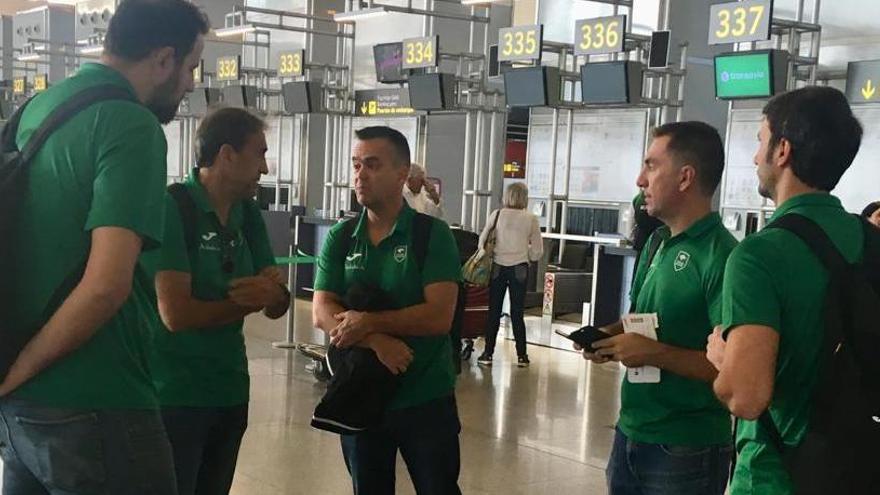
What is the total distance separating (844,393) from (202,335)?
1657 millimetres

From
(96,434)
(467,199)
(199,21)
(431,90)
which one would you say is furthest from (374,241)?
(467,199)

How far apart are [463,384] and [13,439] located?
6.05 m

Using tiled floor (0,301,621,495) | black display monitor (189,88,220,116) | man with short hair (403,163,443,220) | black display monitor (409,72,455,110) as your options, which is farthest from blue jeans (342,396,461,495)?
black display monitor (189,88,220,116)

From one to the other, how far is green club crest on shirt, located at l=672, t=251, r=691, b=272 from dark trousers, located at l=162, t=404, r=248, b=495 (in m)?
1.26

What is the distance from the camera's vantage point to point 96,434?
1.71 meters

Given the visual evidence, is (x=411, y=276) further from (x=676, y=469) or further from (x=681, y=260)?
(x=676, y=469)

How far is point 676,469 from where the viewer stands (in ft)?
7.75

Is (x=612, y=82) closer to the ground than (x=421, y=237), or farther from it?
farther from it

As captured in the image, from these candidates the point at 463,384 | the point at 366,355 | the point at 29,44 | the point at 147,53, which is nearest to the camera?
the point at 147,53

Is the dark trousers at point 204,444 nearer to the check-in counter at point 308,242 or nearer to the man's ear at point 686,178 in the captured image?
the man's ear at point 686,178

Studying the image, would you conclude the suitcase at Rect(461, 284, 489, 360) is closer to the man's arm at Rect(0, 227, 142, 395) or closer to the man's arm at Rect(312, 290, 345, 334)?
the man's arm at Rect(312, 290, 345, 334)

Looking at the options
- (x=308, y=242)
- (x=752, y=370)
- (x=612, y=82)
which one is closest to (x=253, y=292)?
(x=752, y=370)

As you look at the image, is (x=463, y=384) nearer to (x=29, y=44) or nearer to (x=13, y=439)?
(x=13, y=439)

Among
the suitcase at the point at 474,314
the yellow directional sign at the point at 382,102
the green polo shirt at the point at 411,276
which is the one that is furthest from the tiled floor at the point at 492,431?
the yellow directional sign at the point at 382,102
